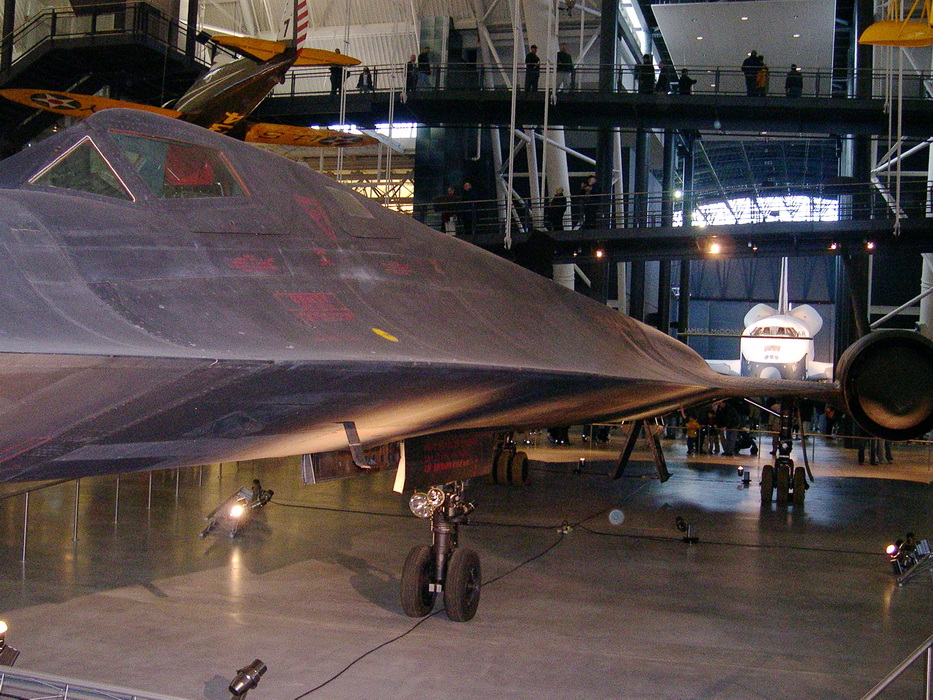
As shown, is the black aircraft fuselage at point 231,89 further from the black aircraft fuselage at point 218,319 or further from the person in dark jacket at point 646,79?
the black aircraft fuselage at point 218,319

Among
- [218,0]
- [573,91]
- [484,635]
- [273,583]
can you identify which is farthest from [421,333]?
[218,0]

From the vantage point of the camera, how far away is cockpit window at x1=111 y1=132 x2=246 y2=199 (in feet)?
11.1

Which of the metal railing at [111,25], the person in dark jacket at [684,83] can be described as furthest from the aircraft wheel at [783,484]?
the metal railing at [111,25]

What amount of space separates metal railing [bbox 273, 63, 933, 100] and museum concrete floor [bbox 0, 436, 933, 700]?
1052 centimetres

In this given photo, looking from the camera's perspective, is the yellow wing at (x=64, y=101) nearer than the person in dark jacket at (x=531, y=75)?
Yes

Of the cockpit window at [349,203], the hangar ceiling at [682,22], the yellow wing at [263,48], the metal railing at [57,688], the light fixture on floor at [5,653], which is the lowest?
the light fixture on floor at [5,653]

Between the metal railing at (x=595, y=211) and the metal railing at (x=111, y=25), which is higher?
the metal railing at (x=111, y=25)

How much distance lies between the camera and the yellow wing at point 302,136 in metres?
18.0

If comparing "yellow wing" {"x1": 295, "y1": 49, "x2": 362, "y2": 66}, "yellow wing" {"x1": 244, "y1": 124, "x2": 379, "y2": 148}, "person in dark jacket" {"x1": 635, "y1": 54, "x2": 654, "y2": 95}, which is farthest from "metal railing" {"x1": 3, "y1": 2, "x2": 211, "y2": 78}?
"person in dark jacket" {"x1": 635, "y1": 54, "x2": 654, "y2": 95}

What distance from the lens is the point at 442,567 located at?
238 inches

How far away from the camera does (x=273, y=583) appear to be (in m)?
6.75

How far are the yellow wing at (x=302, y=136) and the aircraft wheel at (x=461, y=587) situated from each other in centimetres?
1353

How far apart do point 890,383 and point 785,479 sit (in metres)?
3.10

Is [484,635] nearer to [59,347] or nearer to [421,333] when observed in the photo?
[421,333]
